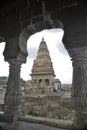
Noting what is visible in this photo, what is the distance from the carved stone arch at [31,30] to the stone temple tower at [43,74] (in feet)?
71.5

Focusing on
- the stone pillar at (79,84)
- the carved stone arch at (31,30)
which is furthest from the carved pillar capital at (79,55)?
the carved stone arch at (31,30)

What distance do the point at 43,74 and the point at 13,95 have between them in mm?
23028

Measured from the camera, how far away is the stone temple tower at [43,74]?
25812 mm

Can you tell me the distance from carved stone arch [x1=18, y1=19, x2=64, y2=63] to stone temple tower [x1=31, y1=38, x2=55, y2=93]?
21801mm

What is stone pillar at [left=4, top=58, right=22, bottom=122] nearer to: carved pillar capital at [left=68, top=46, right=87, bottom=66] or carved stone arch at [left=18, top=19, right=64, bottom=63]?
carved stone arch at [left=18, top=19, right=64, bottom=63]

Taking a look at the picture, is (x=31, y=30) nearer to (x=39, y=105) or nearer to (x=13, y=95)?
(x=13, y=95)

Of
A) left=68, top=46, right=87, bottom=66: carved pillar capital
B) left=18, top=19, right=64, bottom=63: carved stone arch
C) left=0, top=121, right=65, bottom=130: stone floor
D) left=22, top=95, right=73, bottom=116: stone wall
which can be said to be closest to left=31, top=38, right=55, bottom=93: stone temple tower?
left=22, top=95, right=73, bottom=116: stone wall

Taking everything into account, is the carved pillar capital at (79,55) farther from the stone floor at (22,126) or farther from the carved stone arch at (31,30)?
the stone floor at (22,126)

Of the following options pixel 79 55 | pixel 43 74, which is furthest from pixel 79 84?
pixel 43 74

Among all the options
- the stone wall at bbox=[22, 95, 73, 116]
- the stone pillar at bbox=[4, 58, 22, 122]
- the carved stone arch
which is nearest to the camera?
the stone pillar at bbox=[4, 58, 22, 122]

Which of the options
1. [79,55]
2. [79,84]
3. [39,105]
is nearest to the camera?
[79,84]

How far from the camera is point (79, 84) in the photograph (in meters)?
2.60

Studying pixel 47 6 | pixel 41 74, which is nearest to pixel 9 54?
pixel 47 6

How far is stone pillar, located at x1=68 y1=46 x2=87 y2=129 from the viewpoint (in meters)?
2.43
